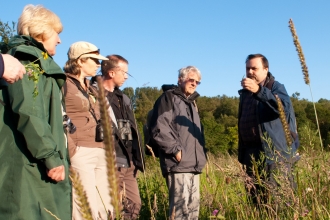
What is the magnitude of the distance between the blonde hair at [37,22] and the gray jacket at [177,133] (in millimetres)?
1916

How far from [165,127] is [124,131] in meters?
0.47

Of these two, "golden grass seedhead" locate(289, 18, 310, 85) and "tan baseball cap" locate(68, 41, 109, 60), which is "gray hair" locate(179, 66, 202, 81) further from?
"golden grass seedhead" locate(289, 18, 310, 85)

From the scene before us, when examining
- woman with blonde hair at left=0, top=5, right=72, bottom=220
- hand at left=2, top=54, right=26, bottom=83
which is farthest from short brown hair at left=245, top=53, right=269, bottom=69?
hand at left=2, top=54, right=26, bottom=83

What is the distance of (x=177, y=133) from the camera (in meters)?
4.86

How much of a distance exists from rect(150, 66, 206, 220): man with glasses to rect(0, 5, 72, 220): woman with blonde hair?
1877 millimetres

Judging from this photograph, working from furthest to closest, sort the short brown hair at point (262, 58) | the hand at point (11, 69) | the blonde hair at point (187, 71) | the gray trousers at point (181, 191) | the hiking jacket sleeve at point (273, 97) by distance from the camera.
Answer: the blonde hair at point (187, 71)
the short brown hair at point (262, 58)
the gray trousers at point (181, 191)
the hiking jacket sleeve at point (273, 97)
the hand at point (11, 69)

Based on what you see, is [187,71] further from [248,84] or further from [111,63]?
[248,84]

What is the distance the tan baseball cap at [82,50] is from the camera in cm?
417

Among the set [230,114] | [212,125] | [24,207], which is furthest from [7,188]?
[230,114]

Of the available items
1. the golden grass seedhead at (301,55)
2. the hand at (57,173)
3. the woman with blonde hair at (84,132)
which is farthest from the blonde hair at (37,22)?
the golden grass seedhead at (301,55)

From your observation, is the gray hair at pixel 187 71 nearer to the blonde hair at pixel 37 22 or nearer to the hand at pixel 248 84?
the hand at pixel 248 84

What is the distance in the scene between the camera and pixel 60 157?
286cm

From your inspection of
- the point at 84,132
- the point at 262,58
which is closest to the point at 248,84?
the point at 262,58

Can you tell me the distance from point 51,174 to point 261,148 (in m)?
2.54
